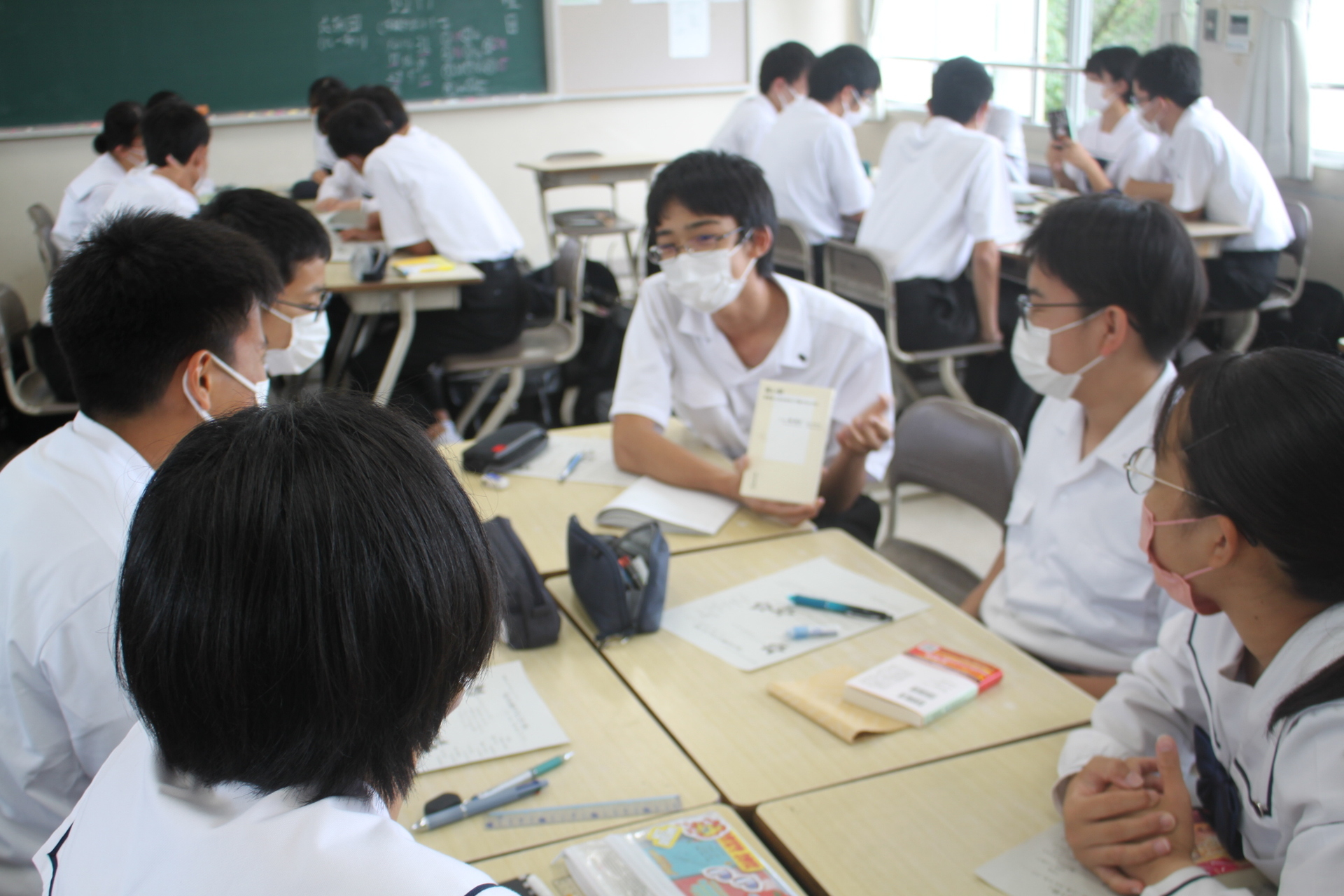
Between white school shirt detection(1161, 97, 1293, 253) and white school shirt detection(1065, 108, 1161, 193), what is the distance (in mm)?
502

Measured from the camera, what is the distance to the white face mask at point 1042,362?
1.86m

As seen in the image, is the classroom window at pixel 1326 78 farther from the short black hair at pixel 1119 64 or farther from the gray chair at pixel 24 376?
the gray chair at pixel 24 376

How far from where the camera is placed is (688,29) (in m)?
7.46

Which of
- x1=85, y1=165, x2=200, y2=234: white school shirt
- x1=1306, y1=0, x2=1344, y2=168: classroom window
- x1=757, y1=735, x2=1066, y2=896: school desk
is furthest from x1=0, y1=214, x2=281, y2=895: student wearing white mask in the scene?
x1=1306, y1=0, x2=1344, y2=168: classroom window

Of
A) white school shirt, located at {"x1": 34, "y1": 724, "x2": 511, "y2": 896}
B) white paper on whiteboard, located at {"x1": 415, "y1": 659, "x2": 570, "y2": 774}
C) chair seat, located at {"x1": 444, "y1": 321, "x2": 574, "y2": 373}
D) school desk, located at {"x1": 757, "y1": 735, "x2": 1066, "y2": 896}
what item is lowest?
school desk, located at {"x1": 757, "y1": 735, "x2": 1066, "y2": 896}

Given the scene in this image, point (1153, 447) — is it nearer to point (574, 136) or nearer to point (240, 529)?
point (240, 529)

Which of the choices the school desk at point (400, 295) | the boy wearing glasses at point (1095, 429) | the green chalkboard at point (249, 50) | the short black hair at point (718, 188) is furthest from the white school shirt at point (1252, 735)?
the green chalkboard at point (249, 50)

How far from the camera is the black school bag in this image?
5.11ft

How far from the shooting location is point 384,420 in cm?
72

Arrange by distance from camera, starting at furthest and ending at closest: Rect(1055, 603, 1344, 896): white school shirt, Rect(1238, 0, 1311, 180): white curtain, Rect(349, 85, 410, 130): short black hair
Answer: Rect(349, 85, 410, 130): short black hair
Rect(1238, 0, 1311, 180): white curtain
Rect(1055, 603, 1344, 896): white school shirt

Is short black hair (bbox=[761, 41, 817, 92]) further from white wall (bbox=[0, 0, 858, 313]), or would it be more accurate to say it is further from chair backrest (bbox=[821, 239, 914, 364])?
chair backrest (bbox=[821, 239, 914, 364])

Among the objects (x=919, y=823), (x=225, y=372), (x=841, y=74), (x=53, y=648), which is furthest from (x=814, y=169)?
(x=53, y=648)

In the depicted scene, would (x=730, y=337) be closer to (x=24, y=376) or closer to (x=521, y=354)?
(x=521, y=354)

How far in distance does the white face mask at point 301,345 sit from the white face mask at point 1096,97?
462 cm
